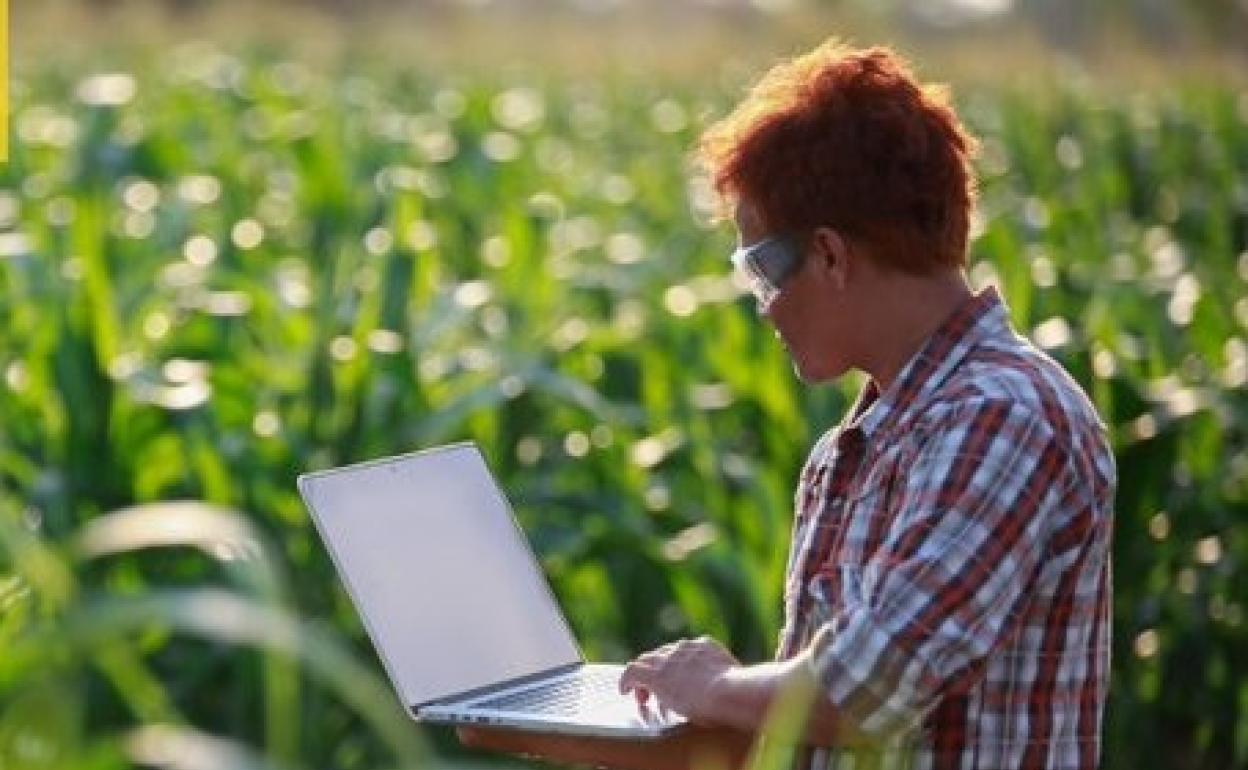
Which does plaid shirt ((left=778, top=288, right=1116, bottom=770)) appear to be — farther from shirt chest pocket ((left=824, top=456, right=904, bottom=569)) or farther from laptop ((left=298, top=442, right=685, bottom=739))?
laptop ((left=298, top=442, right=685, bottom=739))

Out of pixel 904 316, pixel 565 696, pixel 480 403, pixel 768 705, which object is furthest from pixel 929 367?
pixel 480 403

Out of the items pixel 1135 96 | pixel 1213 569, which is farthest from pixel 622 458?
pixel 1135 96

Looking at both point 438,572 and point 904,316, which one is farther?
point 438,572

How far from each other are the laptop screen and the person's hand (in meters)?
0.23

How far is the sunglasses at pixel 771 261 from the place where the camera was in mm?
3264

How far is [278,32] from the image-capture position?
2938 centimetres

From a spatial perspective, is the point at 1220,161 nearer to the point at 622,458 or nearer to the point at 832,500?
the point at 622,458

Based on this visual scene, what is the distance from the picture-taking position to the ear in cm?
326

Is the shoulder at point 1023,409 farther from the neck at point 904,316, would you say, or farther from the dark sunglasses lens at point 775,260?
the dark sunglasses lens at point 775,260

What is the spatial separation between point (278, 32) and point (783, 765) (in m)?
27.2

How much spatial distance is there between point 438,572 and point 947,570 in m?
0.59

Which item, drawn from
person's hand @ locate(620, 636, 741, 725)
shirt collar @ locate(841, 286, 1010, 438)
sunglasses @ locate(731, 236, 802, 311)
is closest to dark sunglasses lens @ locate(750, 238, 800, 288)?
sunglasses @ locate(731, 236, 802, 311)

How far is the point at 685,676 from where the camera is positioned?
128 inches

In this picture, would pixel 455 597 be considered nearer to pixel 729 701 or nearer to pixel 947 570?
pixel 729 701
